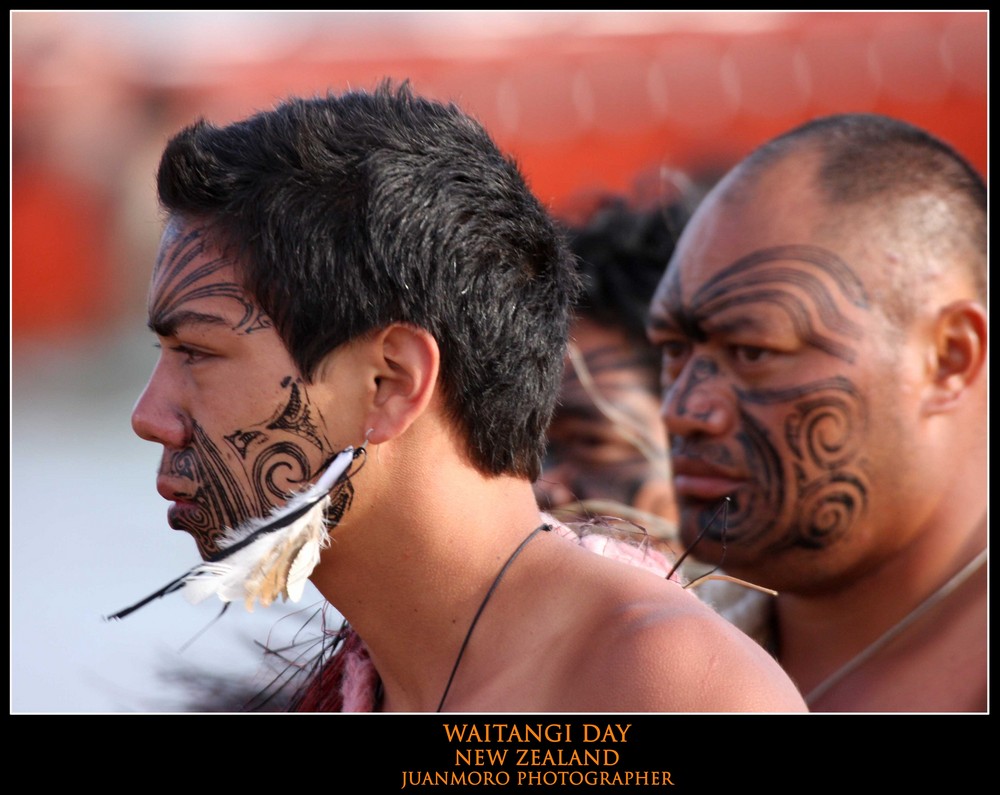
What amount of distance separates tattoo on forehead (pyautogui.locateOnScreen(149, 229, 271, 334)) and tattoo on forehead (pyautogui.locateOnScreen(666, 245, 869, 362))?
64.6 inches

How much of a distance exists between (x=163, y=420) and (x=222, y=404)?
0.10m

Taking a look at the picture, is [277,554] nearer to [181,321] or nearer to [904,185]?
[181,321]

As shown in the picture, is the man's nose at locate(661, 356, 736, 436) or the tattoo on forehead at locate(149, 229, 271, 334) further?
the man's nose at locate(661, 356, 736, 436)

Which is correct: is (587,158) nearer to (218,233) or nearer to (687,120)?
(687,120)

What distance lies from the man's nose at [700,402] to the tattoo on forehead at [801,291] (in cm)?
13

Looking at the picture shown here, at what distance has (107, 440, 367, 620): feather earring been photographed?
1.95 m

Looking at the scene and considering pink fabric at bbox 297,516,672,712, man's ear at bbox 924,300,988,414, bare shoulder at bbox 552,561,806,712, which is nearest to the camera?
bare shoulder at bbox 552,561,806,712

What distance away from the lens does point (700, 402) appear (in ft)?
10.9

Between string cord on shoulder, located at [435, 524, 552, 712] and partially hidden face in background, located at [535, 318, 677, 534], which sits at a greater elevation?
string cord on shoulder, located at [435, 524, 552, 712]

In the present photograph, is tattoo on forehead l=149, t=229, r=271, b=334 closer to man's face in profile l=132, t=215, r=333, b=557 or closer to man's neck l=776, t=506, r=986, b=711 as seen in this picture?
man's face in profile l=132, t=215, r=333, b=557

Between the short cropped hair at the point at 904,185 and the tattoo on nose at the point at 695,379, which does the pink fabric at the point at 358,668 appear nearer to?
→ the tattoo on nose at the point at 695,379

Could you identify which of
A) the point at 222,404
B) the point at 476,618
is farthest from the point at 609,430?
the point at 222,404

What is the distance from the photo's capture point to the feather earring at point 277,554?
1948mm

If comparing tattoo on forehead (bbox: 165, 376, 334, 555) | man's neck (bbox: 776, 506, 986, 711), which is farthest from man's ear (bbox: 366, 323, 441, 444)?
man's neck (bbox: 776, 506, 986, 711)
